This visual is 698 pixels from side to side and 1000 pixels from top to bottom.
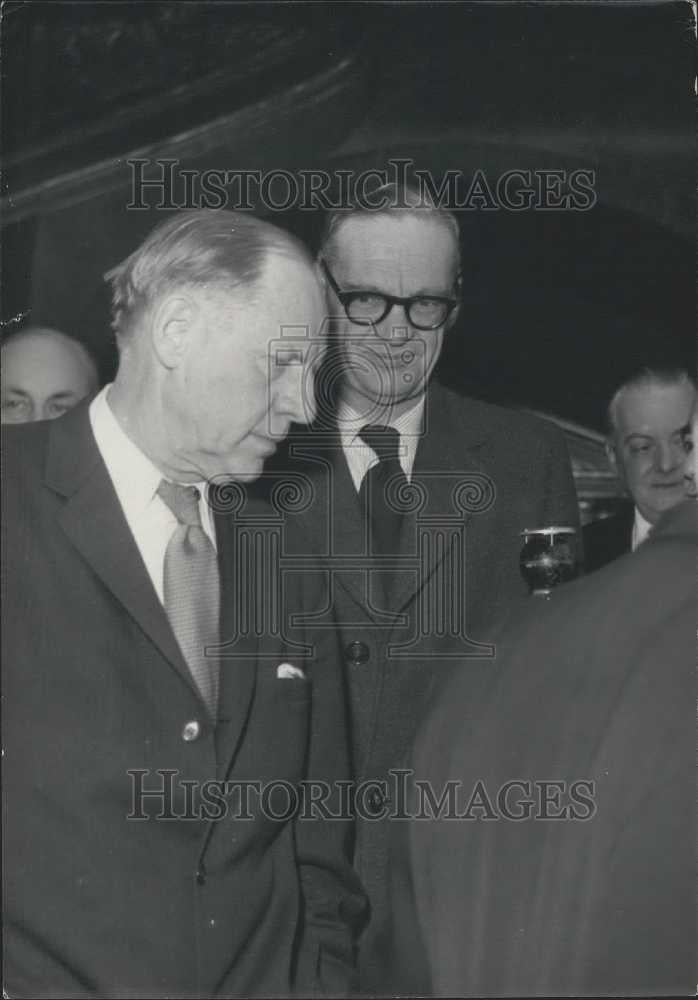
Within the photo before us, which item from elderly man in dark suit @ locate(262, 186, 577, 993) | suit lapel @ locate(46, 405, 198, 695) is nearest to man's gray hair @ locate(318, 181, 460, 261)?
elderly man in dark suit @ locate(262, 186, 577, 993)

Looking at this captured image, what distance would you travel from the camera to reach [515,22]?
8.56 feet

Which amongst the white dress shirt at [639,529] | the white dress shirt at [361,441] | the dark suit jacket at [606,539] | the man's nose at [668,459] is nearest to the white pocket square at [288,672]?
the white dress shirt at [361,441]

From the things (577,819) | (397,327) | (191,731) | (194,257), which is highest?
(194,257)

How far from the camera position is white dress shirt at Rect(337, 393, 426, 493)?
2500 mm

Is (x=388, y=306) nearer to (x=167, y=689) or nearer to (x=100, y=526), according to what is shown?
(x=100, y=526)

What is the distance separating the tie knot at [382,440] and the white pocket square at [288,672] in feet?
1.44

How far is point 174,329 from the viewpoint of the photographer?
2381mm

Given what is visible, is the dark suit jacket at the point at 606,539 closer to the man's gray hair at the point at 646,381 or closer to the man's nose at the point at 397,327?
the man's gray hair at the point at 646,381

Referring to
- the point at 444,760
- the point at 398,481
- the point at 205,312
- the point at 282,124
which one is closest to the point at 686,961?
the point at 444,760

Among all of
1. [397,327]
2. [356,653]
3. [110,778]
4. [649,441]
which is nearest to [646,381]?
[649,441]

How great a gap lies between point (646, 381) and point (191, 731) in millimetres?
1120

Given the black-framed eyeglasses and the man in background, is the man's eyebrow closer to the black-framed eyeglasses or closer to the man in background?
the black-framed eyeglasses

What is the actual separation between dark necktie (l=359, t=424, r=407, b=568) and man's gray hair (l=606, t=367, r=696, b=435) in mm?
426

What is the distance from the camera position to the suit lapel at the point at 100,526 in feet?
7.63
